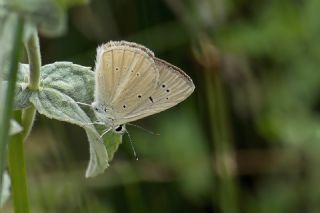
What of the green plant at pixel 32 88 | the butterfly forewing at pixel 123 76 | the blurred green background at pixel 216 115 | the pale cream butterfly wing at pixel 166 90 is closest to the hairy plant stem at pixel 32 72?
the green plant at pixel 32 88

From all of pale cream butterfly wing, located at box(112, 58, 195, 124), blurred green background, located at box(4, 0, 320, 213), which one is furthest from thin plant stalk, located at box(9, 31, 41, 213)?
blurred green background, located at box(4, 0, 320, 213)

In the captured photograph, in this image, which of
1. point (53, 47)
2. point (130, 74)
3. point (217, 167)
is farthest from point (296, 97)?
point (130, 74)

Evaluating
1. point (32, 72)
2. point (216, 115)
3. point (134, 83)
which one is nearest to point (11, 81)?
point (32, 72)

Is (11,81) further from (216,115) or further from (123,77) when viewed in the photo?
(216,115)

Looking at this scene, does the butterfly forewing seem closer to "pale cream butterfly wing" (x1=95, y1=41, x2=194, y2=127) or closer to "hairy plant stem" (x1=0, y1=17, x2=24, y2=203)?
"pale cream butterfly wing" (x1=95, y1=41, x2=194, y2=127)

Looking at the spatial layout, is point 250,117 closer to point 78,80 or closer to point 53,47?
point 53,47
